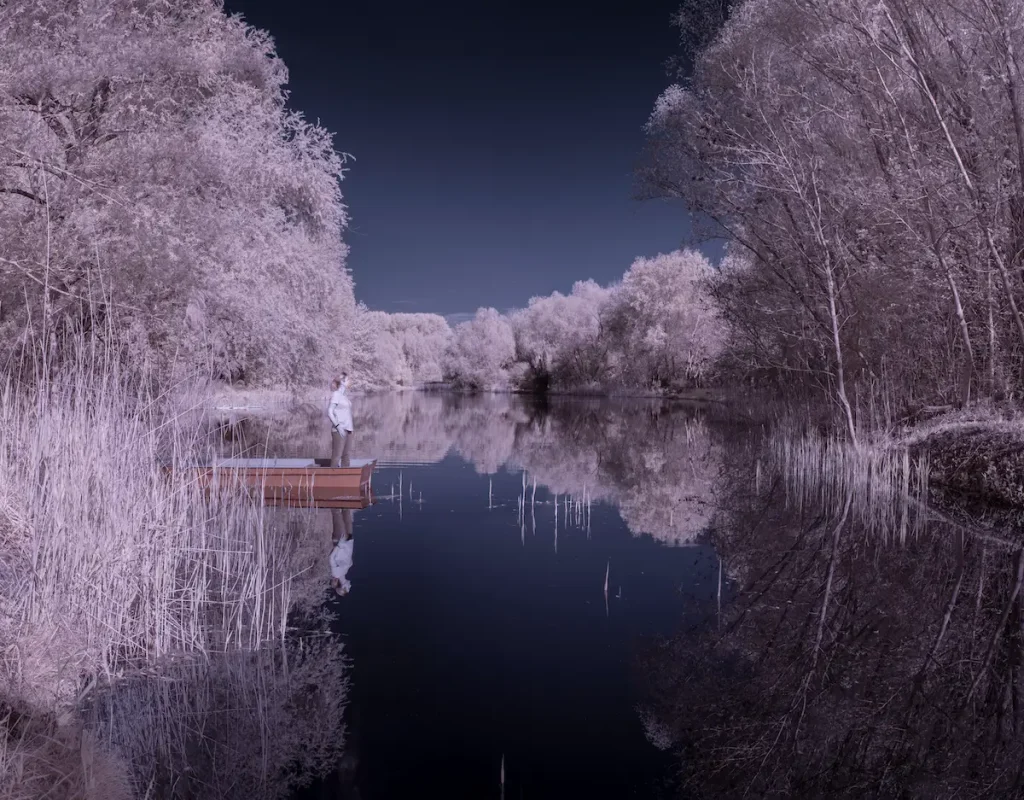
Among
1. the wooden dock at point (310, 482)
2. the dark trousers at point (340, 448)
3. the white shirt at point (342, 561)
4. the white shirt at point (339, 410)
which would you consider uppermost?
the white shirt at point (339, 410)

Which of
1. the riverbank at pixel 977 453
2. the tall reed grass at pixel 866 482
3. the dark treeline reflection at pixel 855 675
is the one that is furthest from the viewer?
the riverbank at pixel 977 453

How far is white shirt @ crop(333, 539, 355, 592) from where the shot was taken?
8.10 metres

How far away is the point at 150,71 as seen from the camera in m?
13.2

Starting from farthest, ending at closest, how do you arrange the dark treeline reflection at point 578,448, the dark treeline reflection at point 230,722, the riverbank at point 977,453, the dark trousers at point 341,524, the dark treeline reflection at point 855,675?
the dark treeline reflection at point 578,448
the riverbank at point 977,453
the dark trousers at point 341,524
the dark treeline reflection at point 855,675
the dark treeline reflection at point 230,722

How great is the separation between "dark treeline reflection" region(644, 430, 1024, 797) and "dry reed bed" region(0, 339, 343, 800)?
2.62 m

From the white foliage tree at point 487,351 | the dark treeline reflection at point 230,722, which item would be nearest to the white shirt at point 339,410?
the dark treeline reflection at point 230,722

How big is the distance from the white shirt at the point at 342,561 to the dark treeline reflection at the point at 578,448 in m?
3.86

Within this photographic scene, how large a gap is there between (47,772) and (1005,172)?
1420 cm

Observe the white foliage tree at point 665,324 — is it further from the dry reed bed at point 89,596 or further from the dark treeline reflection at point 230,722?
the dark treeline reflection at point 230,722

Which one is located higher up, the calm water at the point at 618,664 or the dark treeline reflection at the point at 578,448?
the dark treeline reflection at the point at 578,448

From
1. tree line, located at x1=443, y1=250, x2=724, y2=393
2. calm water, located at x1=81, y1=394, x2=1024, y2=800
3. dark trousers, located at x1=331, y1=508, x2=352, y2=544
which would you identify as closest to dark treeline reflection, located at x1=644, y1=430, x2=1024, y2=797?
calm water, located at x1=81, y1=394, x2=1024, y2=800

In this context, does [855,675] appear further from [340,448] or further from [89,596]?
[340,448]

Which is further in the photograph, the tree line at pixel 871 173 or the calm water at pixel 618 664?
the tree line at pixel 871 173

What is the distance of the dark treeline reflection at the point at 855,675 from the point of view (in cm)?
437
